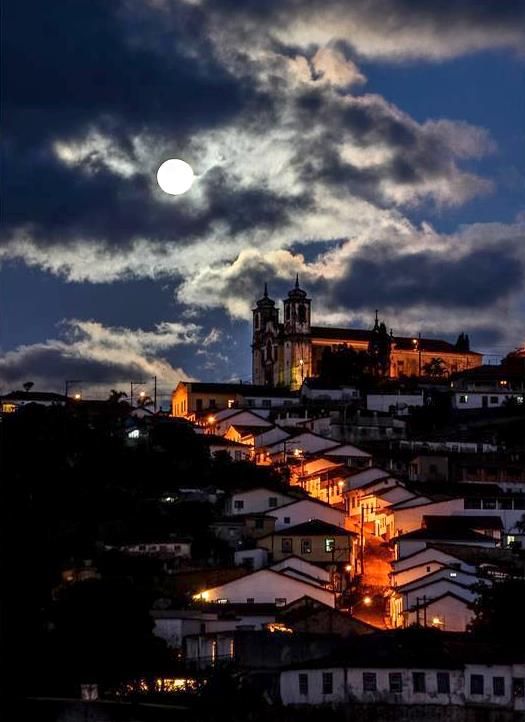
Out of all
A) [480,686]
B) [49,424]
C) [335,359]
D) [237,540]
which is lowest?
[480,686]

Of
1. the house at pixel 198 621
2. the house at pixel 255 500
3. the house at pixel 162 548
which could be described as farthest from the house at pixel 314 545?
the house at pixel 198 621

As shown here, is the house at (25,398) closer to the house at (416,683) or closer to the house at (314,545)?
the house at (314,545)

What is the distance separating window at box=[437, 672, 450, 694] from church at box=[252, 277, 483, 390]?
58998mm

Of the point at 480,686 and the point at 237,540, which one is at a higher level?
the point at 237,540

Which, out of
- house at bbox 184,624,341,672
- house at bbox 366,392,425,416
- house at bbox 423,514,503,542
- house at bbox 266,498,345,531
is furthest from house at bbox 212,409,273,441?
house at bbox 184,624,341,672

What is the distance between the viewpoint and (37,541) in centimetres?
3850

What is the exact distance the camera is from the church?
9356cm

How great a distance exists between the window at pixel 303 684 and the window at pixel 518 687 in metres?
4.61

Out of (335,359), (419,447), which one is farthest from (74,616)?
(335,359)

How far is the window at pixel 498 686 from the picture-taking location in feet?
103

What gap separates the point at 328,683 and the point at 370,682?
3.07 feet

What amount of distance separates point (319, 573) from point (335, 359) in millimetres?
40140

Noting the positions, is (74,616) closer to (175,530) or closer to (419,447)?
(175,530)

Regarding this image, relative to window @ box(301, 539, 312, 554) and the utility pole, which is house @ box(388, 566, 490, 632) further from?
the utility pole
